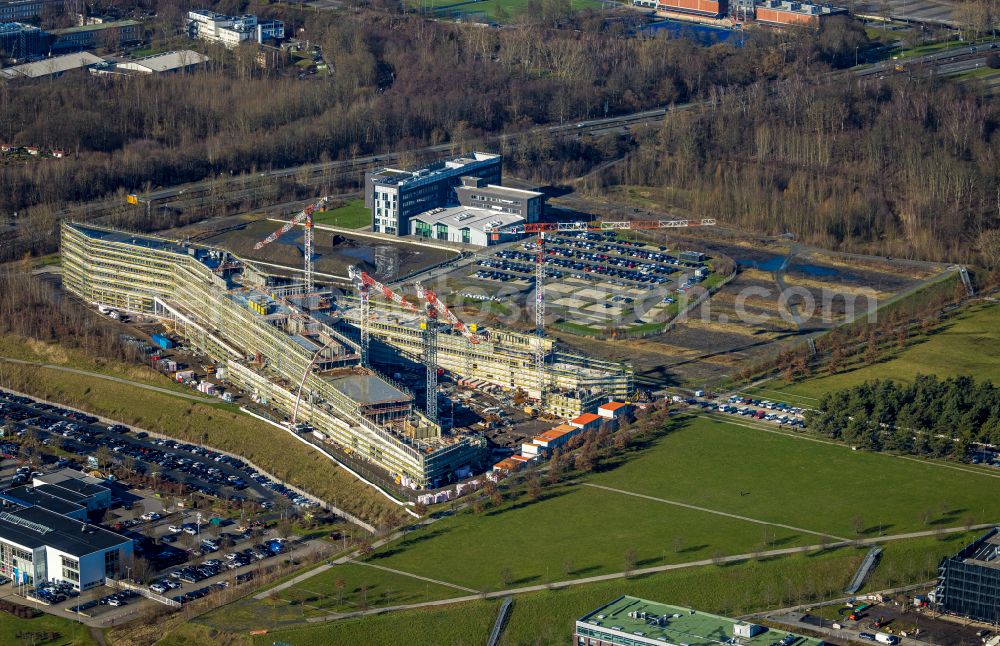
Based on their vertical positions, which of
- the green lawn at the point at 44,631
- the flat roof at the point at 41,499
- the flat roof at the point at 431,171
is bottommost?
the green lawn at the point at 44,631

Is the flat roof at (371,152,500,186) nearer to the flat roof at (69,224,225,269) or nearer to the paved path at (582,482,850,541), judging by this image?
the flat roof at (69,224,225,269)

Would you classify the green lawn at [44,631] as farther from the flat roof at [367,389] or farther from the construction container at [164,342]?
the construction container at [164,342]

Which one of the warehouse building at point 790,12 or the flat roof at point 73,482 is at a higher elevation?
the warehouse building at point 790,12

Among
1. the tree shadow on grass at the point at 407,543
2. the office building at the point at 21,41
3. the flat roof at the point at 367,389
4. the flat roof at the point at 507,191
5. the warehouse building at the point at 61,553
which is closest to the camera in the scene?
the warehouse building at the point at 61,553

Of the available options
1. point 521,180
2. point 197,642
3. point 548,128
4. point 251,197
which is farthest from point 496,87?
point 197,642

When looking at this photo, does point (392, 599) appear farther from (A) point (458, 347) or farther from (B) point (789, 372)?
(B) point (789, 372)

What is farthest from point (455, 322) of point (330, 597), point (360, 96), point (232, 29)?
point (232, 29)

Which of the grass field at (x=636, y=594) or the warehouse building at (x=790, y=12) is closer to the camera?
the grass field at (x=636, y=594)

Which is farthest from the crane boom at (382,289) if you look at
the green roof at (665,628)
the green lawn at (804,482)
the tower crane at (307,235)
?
the green roof at (665,628)
